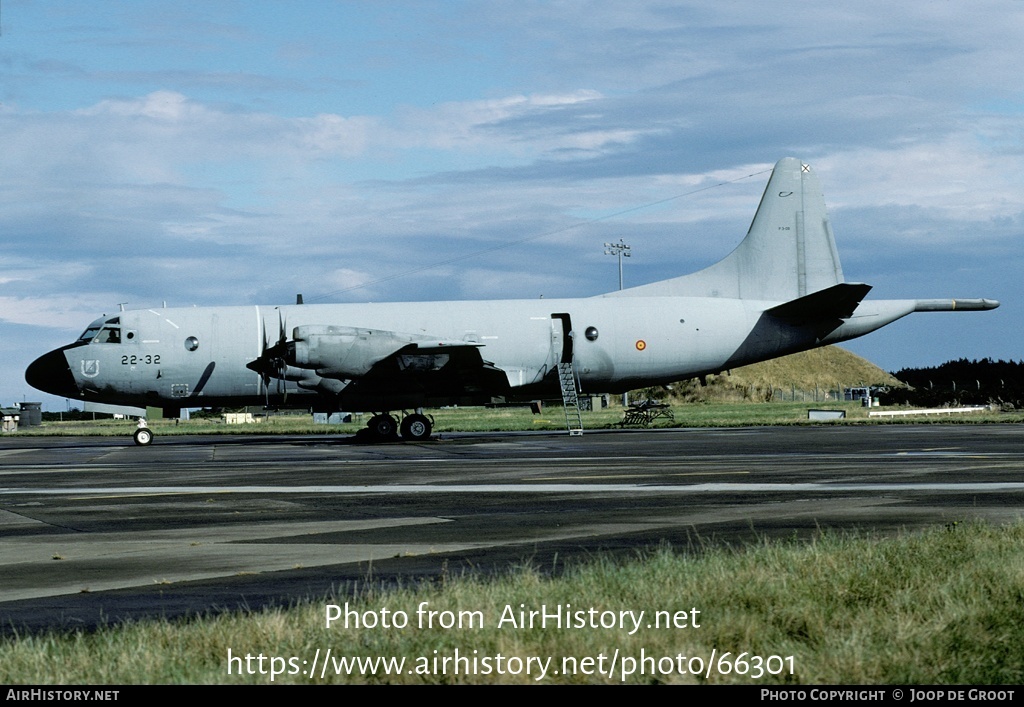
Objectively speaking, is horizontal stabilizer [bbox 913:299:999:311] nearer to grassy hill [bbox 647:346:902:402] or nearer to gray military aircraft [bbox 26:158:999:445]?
gray military aircraft [bbox 26:158:999:445]

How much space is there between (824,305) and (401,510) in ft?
90.0

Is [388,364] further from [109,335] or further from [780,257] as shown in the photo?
[780,257]

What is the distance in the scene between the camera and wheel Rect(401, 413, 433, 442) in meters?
40.4

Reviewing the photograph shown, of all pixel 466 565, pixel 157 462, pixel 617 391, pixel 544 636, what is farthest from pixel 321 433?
pixel 544 636

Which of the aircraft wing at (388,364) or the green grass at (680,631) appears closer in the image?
the green grass at (680,631)

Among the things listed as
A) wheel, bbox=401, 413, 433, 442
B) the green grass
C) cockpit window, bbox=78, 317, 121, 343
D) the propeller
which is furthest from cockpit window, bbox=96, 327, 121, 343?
the green grass

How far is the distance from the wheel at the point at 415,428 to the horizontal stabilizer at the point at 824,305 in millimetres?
13288

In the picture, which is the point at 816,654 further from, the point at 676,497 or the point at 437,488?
the point at 437,488

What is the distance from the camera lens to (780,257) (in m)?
43.6

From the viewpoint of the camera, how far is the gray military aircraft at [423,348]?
3906 centimetres

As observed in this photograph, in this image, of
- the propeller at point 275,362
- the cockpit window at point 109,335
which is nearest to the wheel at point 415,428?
the propeller at point 275,362

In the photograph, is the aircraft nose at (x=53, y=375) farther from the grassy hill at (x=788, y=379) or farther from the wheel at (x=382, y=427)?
the grassy hill at (x=788, y=379)

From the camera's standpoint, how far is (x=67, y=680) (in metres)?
6.39

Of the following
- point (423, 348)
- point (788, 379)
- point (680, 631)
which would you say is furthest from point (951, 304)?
point (788, 379)
